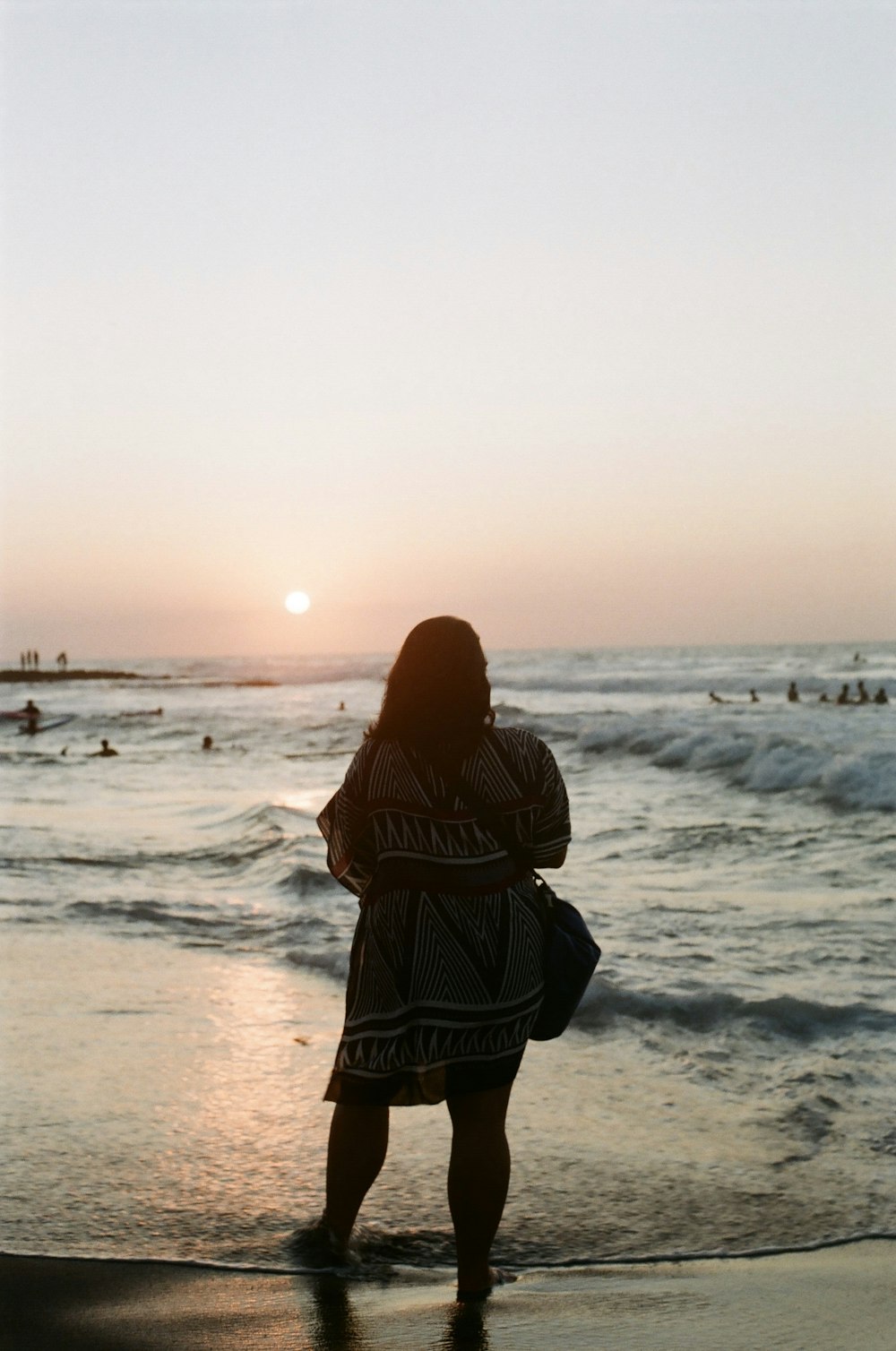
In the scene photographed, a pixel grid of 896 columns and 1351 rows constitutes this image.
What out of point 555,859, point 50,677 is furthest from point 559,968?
point 50,677

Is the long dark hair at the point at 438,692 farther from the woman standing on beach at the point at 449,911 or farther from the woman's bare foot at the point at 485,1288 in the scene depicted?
the woman's bare foot at the point at 485,1288

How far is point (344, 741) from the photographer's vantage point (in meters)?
33.2

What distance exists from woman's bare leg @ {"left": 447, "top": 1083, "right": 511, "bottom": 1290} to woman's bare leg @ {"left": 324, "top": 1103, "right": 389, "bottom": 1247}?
189mm

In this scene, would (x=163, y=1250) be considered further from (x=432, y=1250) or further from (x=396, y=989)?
(x=396, y=989)

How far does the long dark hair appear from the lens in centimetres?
292

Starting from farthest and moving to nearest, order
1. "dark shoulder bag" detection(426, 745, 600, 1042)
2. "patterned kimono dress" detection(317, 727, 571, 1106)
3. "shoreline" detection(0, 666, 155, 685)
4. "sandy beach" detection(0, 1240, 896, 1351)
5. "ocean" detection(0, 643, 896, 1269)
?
1. "shoreline" detection(0, 666, 155, 685)
2. "ocean" detection(0, 643, 896, 1269)
3. "dark shoulder bag" detection(426, 745, 600, 1042)
4. "patterned kimono dress" detection(317, 727, 571, 1106)
5. "sandy beach" detection(0, 1240, 896, 1351)

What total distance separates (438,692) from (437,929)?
54cm

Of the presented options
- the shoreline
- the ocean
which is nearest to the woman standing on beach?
the ocean

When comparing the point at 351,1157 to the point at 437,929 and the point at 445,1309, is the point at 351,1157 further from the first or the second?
the point at 437,929

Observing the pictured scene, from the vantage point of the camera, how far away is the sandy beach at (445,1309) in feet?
8.69

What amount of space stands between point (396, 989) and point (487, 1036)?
235 millimetres

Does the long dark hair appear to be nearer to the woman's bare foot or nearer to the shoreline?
the woman's bare foot

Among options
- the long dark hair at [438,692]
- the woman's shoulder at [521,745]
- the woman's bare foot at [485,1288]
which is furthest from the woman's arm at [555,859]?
the woman's bare foot at [485,1288]

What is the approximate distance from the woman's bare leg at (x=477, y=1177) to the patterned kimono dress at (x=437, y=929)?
56mm
